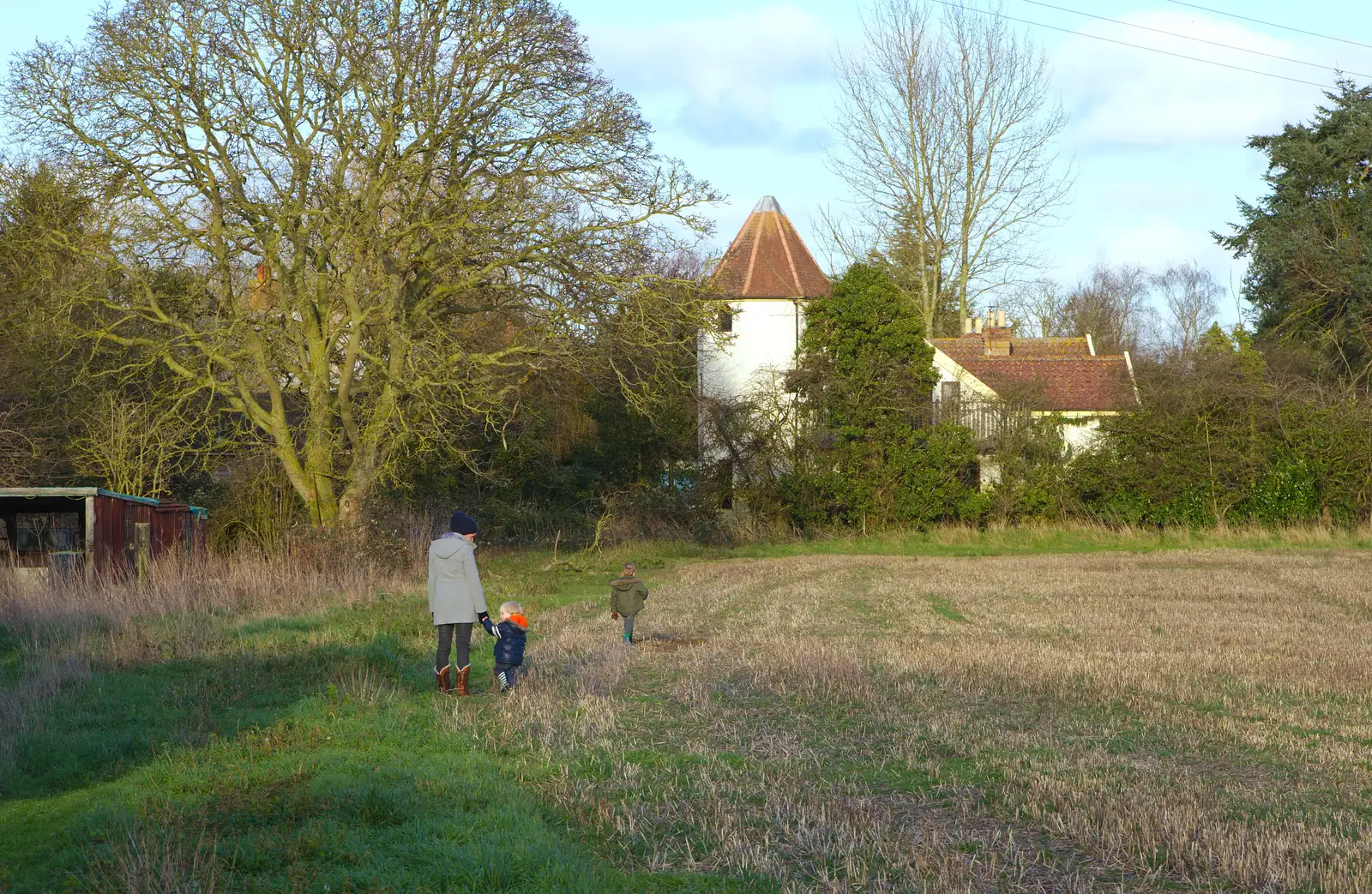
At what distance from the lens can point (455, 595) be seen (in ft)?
37.4

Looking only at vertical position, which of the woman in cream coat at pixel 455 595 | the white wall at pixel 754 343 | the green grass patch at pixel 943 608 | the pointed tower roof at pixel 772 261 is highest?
the pointed tower roof at pixel 772 261

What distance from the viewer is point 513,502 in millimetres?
35750

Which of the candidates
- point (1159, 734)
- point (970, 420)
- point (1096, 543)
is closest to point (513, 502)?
point (970, 420)

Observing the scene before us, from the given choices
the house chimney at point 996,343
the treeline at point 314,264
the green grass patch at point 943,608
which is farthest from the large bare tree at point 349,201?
the house chimney at point 996,343

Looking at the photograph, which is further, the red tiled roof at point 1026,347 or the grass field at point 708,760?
the red tiled roof at point 1026,347

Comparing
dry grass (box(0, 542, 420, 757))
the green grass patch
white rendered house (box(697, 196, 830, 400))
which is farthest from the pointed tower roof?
the green grass patch

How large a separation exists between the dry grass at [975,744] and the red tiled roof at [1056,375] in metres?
19.3

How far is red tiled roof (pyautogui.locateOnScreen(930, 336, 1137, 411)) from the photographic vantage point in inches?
1432

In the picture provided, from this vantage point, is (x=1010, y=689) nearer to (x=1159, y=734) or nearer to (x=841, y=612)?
(x=1159, y=734)

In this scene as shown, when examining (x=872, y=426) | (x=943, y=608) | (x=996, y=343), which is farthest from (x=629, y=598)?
(x=996, y=343)

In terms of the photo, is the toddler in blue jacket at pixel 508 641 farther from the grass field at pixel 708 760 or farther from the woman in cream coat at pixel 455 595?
the grass field at pixel 708 760

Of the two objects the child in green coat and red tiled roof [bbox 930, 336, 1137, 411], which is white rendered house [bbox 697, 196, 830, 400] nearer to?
red tiled roof [bbox 930, 336, 1137, 411]

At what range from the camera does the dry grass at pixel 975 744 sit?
6.09 meters

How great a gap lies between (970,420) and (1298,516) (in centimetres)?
909
